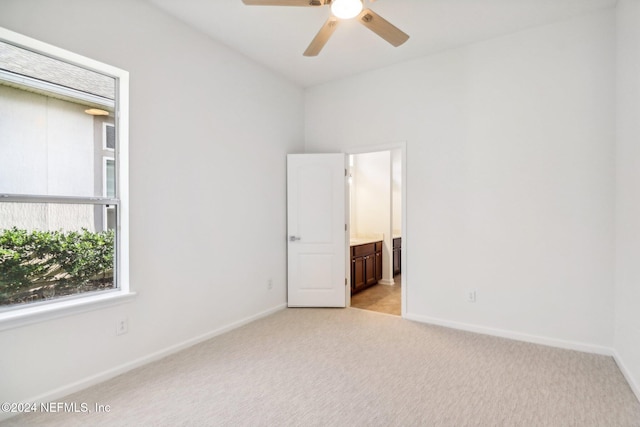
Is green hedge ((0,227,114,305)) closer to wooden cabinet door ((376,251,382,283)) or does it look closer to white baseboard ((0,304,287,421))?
white baseboard ((0,304,287,421))

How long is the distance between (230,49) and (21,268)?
2.72 meters

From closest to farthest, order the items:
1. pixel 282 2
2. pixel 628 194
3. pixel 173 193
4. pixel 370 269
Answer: pixel 282 2 → pixel 628 194 → pixel 173 193 → pixel 370 269

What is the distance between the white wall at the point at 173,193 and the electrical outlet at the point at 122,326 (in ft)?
0.11

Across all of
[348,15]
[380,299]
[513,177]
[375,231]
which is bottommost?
[380,299]

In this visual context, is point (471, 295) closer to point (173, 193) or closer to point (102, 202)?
point (173, 193)

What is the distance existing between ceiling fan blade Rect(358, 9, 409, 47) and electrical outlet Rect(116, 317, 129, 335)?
2.87 m

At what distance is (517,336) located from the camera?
10.2ft

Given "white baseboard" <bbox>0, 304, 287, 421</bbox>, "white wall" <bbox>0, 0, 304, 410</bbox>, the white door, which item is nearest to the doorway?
the white door

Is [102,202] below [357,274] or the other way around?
the other way around

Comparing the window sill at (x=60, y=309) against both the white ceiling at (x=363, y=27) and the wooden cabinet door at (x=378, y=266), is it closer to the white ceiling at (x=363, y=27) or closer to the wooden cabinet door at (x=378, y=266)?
the white ceiling at (x=363, y=27)

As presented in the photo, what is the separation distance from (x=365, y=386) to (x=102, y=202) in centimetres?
246

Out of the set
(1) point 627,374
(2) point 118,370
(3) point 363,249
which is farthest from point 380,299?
(2) point 118,370

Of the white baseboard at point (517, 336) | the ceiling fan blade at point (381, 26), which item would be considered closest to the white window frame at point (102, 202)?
the ceiling fan blade at point (381, 26)

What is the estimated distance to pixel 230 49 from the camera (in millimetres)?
3430
